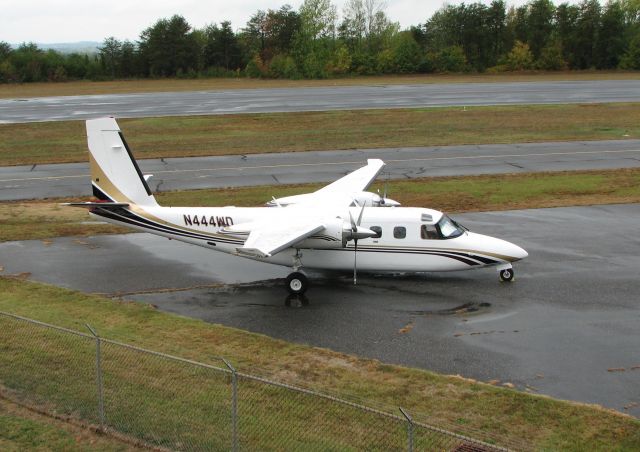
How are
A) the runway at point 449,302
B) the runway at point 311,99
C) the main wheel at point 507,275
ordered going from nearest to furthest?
the runway at point 449,302, the main wheel at point 507,275, the runway at point 311,99

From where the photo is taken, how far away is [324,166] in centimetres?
4550

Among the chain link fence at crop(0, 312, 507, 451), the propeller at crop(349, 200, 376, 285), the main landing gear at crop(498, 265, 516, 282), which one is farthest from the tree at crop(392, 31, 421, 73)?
the chain link fence at crop(0, 312, 507, 451)

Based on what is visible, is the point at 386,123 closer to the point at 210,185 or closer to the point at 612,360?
the point at 210,185

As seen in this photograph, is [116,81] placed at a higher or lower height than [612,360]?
higher

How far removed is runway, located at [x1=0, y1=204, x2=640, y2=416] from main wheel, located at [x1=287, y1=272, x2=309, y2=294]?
1.18 feet

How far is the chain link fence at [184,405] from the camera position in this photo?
13.2m

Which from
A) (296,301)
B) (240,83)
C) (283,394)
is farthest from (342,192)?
(240,83)

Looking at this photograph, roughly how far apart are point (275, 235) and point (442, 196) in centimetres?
1764

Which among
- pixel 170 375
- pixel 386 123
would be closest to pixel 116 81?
pixel 386 123

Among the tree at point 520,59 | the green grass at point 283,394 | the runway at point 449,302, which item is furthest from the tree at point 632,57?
the green grass at point 283,394

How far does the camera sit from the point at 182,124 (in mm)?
64062

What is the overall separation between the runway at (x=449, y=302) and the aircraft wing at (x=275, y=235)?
2250mm

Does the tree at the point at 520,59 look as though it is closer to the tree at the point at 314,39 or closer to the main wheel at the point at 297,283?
the tree at the point at 314,39

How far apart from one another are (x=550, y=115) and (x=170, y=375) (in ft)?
191
